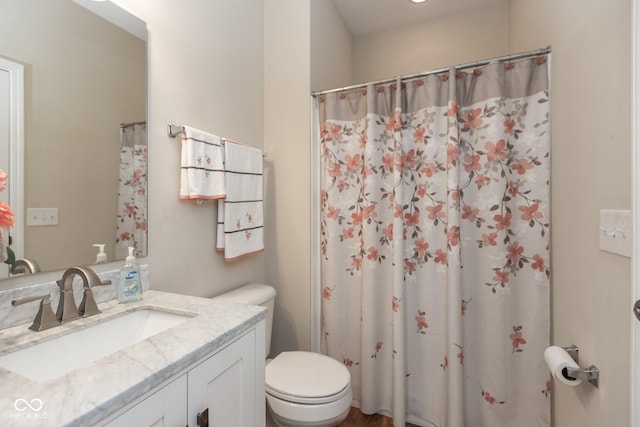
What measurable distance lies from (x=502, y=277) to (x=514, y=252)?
133 millimetres

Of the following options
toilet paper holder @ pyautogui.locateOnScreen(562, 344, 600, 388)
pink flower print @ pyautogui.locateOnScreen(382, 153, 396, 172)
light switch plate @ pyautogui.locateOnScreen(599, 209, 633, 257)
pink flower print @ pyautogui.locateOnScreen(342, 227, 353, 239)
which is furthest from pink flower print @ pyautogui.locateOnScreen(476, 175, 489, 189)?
toilet paper holder @ pyautogui.locateOnScreen(562, 344, 600, 388)

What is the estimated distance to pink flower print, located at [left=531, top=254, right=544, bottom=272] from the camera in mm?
1346

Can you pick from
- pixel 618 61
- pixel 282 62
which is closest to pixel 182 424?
pixel 618 61

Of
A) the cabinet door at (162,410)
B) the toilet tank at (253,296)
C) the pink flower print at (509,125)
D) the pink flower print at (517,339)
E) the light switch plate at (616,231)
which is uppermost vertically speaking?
the pink flower print at (509,125)

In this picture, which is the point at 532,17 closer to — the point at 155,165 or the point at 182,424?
the point at 155,165

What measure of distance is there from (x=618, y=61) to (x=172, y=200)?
61.5 inches

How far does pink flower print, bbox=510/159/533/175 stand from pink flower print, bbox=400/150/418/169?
452mm

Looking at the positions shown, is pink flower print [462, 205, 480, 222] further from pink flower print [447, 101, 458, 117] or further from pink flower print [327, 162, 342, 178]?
pink flower print [327, 162, 342, 178]

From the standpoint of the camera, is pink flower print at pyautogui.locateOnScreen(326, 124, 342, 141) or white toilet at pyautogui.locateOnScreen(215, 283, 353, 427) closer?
white toilet at pyautogui.locateOnScreen(215, 283, 353, 427)

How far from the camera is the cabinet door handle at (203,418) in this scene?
694 mm

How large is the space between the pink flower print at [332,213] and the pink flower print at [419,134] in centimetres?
59

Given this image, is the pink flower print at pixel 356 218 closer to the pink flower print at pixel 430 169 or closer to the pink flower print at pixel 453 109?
the pink flower print at pixel 430 169

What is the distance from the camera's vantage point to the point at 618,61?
2.48ft

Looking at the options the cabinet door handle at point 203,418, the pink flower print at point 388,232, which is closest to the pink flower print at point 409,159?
the pink flower print at point 388,232
